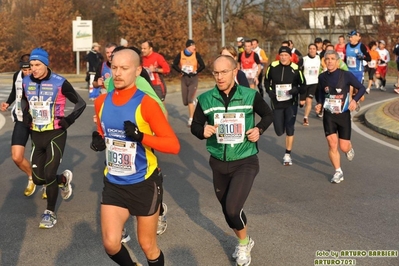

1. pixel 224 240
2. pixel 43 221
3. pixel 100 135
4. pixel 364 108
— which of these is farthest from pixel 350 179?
pixel 364 108

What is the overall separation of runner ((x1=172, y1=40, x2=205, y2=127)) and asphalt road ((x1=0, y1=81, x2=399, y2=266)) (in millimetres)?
3593

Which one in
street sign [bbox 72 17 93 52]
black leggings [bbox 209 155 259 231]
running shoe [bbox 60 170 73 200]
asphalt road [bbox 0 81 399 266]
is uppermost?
street sign [bbox 72 17 93 52]

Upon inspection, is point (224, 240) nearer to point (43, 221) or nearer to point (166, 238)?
point (166, 238)

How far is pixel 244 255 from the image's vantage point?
4.96 m

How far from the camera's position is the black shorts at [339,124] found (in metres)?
7.98

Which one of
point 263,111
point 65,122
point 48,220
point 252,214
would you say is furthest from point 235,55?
point 48,220

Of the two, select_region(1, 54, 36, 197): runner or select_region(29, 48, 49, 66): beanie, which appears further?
select_region(1, 54, 36, 197): runner

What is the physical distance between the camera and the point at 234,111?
5.21 m

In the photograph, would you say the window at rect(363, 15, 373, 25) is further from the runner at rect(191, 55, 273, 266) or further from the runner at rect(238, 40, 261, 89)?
the runner at rect(191, 55, 273, 266)

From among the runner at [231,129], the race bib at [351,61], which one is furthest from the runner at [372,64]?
the runner at [231,129]

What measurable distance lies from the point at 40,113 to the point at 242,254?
282 cm

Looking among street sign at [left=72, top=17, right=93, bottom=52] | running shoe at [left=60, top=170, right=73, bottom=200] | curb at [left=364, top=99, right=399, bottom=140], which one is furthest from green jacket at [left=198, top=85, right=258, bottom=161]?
street sign at [left=72, top=17, right=93, bottom=52]

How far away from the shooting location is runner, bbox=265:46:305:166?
9133 millimetres

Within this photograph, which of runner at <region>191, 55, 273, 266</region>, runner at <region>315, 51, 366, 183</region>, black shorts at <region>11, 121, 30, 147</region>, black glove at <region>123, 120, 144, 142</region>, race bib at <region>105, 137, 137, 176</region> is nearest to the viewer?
black glove at <region>123, 120, 144, 142</region>
